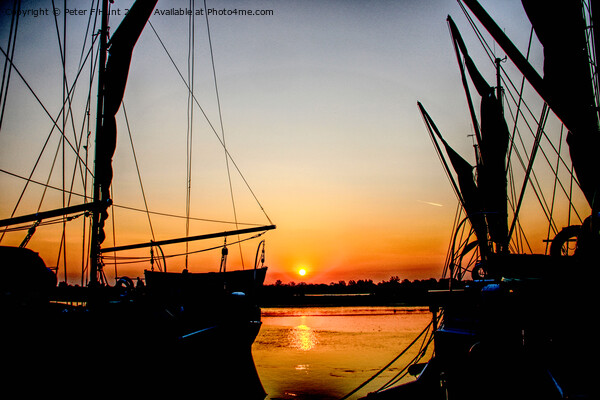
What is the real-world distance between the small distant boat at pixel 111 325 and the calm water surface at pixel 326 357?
2.13m

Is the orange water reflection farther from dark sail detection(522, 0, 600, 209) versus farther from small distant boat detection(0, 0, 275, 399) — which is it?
dark sail detection(522, 0, 600, 209)

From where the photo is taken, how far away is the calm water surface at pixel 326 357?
16547 mm

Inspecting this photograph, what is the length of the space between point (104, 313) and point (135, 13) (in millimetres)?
11708

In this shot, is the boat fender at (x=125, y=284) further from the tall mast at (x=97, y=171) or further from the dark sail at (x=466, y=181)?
the dark sail at (x=466, y=181)

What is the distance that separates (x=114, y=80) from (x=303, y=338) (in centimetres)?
2248

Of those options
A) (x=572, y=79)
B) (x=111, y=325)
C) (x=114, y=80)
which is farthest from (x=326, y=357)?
(x=572, y=79)

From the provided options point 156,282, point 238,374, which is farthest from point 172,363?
point 156,282

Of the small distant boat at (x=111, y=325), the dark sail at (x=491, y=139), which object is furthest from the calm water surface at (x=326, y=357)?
the dark sail at (x=491, y=139)

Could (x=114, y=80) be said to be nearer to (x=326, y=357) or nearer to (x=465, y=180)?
(x=326, y=357)

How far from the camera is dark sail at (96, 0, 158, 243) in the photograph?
→ 51.5 feet

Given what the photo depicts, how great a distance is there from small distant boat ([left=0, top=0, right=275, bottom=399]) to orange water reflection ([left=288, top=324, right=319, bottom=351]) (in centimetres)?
1122

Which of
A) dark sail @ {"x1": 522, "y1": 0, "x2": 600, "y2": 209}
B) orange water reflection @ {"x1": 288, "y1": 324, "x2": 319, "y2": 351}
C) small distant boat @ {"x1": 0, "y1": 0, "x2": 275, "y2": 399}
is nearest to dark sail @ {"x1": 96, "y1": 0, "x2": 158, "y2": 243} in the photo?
small distant boat @ {"x1": 0, "y1": 0, "x2": 275, "y2": 399}

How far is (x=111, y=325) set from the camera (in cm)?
1179

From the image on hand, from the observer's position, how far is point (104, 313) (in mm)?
11891
